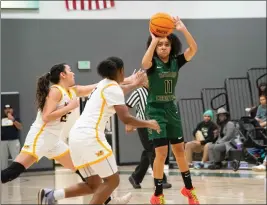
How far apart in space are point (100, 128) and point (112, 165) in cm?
29

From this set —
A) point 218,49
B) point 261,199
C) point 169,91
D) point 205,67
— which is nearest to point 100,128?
point 169,91

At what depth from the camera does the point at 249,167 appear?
3877mm

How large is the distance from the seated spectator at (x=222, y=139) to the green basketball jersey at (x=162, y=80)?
1.61ft

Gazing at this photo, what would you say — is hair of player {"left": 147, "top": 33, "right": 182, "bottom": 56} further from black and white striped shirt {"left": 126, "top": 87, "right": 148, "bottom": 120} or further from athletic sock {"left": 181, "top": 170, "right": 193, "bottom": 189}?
athletic sock {"left": 181, "top": 170, "right": 193, "bottom": 189}

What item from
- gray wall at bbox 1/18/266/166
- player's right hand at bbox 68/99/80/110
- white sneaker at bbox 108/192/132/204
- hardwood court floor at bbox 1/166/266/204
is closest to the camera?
player's right hand at bbox 68/99/80/110

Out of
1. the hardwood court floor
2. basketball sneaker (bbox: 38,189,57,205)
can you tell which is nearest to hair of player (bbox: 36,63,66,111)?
basketball sneaker (bbox: 38,189,57,205)

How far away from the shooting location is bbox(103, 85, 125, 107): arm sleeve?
3.88 m

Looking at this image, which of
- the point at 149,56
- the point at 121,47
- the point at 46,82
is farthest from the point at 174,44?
the point at 121,47

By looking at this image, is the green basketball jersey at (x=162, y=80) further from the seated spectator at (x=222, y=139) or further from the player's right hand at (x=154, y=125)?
the seated spectator at (x=222, y=139)

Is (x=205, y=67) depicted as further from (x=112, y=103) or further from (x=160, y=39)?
(x=160, y=39)

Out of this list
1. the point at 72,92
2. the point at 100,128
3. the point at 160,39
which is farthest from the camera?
the point at 100,128

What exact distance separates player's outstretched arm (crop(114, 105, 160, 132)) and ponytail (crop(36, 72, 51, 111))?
19.8 inches

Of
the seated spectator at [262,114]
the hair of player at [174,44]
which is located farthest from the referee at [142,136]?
the seated spectator at [262,114]

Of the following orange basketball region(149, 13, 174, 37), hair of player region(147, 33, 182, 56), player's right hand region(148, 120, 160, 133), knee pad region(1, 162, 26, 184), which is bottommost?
knee pad region(1, 162, 26, 184)
